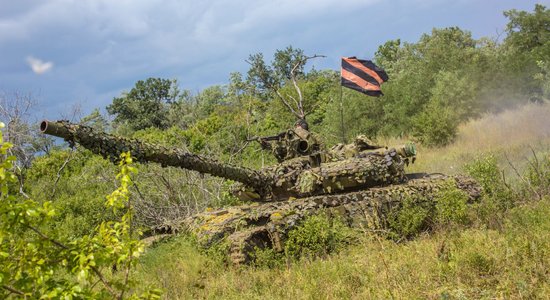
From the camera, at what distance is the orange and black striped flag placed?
1320cm

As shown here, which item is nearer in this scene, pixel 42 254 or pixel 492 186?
pixel 42 254

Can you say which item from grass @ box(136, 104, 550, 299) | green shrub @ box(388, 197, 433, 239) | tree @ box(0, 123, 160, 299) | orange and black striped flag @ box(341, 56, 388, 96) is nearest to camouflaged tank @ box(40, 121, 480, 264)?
green shrub @ box(388, 197, 433, 239)

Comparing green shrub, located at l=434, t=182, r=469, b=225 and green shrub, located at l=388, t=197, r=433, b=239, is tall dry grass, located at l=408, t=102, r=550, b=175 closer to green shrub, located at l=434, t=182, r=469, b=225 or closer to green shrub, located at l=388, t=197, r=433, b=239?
green shrub, located at l=434, t=182, r=469, b=225

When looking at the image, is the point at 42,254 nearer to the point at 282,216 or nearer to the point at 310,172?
the point at 282,216

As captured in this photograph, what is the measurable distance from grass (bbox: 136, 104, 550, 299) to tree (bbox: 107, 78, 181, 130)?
4275 cm

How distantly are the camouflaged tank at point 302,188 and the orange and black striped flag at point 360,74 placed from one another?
2790mm

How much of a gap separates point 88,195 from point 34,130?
2.78 meters

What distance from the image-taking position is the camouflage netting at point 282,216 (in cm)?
780

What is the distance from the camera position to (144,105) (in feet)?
178

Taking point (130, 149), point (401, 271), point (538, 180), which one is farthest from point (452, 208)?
point (130, 149)

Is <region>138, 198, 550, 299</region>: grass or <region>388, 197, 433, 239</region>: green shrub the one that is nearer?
<region>138, 198, 550, 299</region>: grass

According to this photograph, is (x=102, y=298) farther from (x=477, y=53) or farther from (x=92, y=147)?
(x=477, y=53)

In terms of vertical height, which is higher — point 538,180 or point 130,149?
point 130,149

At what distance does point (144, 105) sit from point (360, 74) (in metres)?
43.9
